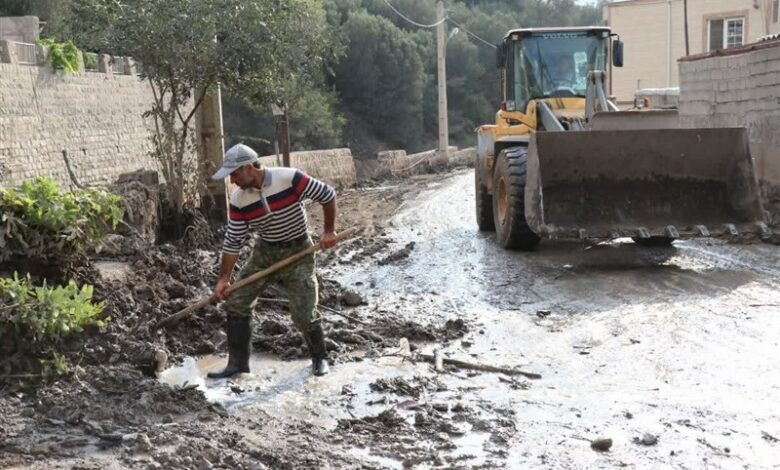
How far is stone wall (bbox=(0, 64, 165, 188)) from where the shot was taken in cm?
1418

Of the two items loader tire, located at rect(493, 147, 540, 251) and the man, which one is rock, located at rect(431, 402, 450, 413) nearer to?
the man

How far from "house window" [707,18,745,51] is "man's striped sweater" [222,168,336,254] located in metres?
25.8

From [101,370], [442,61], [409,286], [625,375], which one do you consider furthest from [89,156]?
[442,61]

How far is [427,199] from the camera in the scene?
18578 mm

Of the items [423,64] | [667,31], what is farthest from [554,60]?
[423,64]

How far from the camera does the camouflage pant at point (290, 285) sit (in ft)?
20.2

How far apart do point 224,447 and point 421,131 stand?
145ft

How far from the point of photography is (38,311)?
18.5 ft

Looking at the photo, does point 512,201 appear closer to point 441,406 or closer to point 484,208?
point 484,208

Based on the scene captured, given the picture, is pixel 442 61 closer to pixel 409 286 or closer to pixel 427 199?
pixel 427 199

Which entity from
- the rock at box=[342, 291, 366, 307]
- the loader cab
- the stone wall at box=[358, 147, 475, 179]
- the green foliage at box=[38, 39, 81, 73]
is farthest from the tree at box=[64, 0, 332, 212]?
the stone wall at box=[358, 147, 475, 179]

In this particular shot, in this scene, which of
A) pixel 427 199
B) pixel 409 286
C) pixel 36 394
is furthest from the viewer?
pixel 427 199

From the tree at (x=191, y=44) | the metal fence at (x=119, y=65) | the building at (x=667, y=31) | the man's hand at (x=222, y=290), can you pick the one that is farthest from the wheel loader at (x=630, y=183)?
the building at (x=667, y=31)

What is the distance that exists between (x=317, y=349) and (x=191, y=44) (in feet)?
21.3
